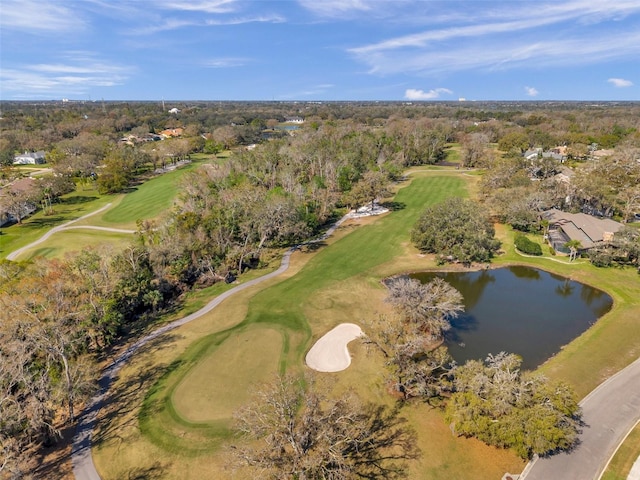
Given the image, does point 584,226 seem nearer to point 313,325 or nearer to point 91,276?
point 313,325

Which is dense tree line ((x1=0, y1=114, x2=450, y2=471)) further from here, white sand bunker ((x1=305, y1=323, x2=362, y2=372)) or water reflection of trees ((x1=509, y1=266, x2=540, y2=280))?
water reflection of trees ((x1=509, y1=266, x2=540, y2=280))

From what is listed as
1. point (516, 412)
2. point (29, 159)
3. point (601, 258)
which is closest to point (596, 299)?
point (601, 258)

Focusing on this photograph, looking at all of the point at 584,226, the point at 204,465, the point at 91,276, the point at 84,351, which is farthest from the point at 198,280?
the point at 584,226

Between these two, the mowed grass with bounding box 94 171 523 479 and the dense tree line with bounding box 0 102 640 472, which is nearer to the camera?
the mowed grass with bounding box 94 171 523 479

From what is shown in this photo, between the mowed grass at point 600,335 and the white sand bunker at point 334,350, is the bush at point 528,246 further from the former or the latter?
the white sand bunker at point 334,350

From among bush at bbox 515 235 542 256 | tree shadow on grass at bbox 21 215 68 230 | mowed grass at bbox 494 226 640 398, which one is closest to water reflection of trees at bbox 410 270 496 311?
mowed grass at bbox 494 226 640 398

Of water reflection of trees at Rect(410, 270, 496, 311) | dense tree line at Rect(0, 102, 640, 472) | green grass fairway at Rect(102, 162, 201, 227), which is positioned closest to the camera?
dense tree line at Rect(0, 102, 640, 472)
